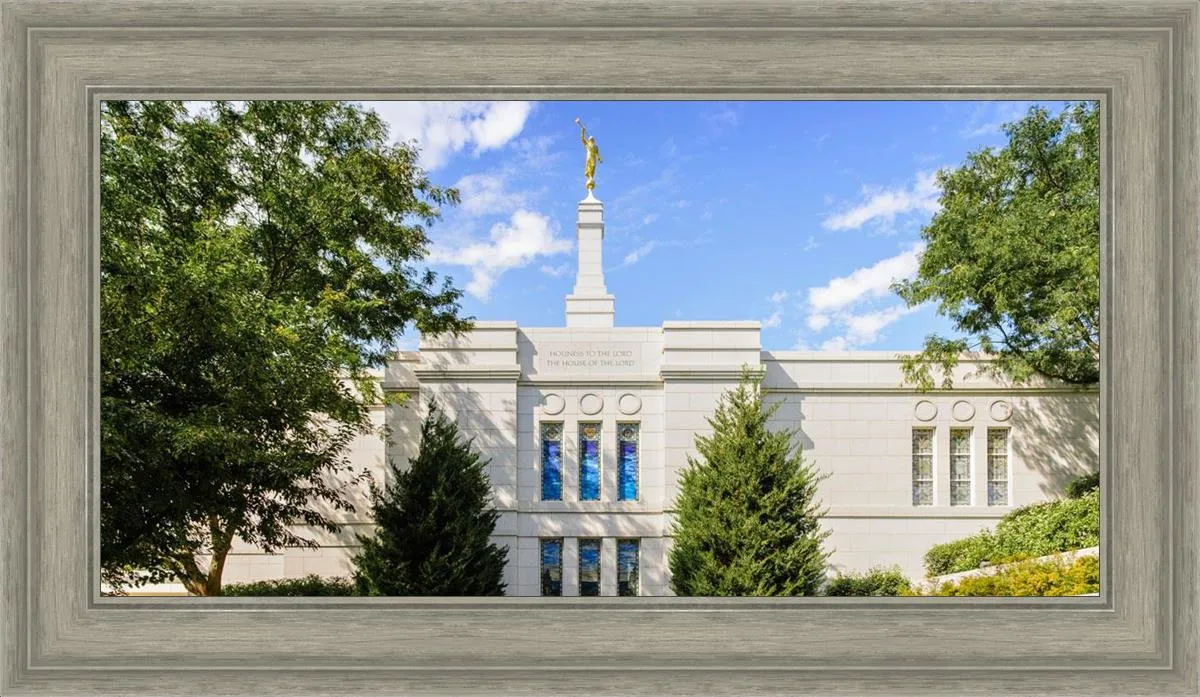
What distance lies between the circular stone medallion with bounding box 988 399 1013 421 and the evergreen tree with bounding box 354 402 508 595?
7.08ft

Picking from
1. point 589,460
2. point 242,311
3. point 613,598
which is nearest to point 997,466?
point 589,460

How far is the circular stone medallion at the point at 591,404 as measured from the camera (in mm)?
3162

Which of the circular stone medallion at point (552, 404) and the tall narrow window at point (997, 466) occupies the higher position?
the circular stone medallion at point (552, 404)

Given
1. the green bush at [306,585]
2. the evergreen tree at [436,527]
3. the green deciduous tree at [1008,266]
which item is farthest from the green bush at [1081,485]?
the green bush at [306,585]

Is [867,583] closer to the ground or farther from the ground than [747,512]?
closer to the ground

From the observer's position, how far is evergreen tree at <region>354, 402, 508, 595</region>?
259 centimetres

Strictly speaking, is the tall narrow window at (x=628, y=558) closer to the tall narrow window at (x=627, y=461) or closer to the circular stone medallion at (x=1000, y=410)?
the tall narrow window at (x=627, y=461)

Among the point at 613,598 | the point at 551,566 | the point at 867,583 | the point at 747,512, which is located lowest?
the point at 867,583

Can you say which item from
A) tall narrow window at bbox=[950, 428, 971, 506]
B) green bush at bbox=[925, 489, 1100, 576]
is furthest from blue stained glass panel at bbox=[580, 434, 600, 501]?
tall narrow window at bbox=[950, 428, 971, 506]

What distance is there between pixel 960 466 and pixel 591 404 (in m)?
1.66

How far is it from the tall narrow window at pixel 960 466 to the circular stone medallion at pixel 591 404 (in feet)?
5.09

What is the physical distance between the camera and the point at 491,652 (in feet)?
4.53

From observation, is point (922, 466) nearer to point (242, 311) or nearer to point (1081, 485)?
point (1081, 485)

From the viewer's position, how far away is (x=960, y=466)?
311 centimetres
